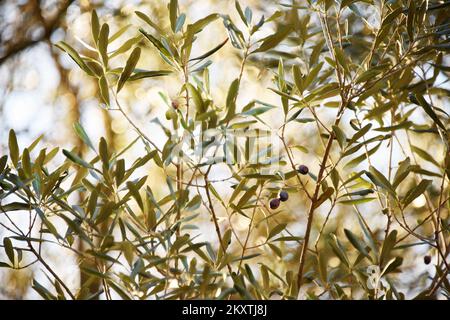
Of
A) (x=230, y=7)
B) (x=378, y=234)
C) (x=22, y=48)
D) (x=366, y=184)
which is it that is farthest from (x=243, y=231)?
(x=366, y=184)

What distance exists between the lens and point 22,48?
2.80m

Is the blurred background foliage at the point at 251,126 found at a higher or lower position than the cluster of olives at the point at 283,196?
higher

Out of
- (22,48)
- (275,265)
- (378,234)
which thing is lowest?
(275,265)

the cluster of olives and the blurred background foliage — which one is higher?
the blurred background foliage

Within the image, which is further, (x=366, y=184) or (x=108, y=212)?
(x=366, y=184)

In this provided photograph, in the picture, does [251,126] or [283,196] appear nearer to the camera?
[283,196]

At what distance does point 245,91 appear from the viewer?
107 inches

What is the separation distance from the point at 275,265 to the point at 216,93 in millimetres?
1087

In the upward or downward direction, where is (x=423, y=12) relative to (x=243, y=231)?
downward

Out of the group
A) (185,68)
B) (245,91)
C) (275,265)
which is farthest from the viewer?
(245,91)

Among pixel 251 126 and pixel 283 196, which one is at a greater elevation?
pixel 251 126

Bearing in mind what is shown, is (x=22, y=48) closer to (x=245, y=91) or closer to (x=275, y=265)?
(x=245, y=91)

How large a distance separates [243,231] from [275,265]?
1.01 meters
